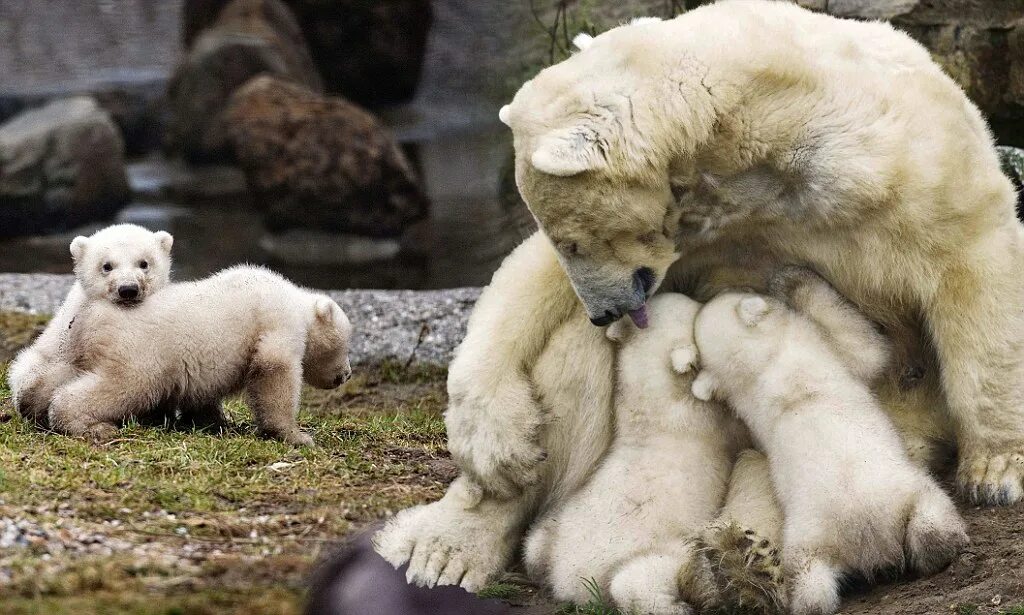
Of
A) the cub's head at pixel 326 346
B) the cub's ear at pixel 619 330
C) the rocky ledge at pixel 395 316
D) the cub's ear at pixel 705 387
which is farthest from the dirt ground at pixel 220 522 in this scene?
the rocky ledge at pixel 395 316

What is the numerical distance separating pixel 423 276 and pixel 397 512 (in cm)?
754

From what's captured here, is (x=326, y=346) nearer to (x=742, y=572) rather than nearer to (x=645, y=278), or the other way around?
(x=645, y=278)

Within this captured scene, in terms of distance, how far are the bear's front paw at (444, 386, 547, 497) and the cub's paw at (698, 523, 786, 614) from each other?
2.42ft

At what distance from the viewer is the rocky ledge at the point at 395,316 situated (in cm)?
841

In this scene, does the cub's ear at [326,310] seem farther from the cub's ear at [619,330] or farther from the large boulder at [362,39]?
the large boulder at [362,39]

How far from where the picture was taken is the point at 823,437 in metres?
3.77

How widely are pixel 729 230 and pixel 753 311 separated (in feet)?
0.99

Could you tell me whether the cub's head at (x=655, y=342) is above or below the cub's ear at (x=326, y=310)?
above

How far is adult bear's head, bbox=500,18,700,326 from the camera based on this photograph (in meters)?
3.81

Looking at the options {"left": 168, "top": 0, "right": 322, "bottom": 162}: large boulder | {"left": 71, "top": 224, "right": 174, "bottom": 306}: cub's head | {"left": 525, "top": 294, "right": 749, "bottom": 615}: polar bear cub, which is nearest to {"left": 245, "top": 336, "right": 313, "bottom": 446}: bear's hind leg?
{"left": 71, "top": 224, "right": 174, "bottom": 306}: cub's head

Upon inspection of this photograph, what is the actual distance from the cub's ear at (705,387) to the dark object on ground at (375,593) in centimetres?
92

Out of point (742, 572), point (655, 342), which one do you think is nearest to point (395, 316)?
point (655, 342)

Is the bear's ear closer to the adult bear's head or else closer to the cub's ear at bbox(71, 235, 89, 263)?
the adult bear's head

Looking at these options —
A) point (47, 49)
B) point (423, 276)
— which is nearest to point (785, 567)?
point (423, 276)
